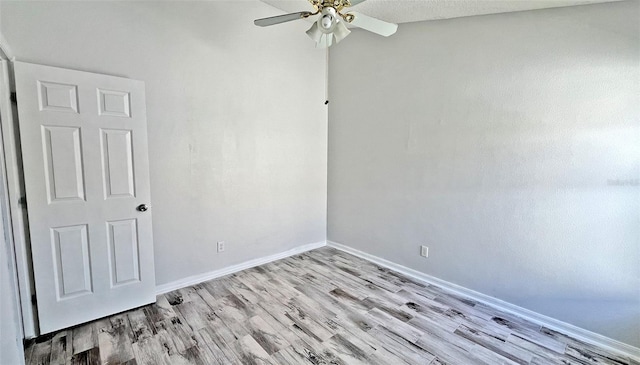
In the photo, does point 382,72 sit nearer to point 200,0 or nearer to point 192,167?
point 200,0

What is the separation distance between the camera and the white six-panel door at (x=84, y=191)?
2.06 metres

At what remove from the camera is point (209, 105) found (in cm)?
296

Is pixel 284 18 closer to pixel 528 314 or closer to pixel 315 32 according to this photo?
pixel 315 32

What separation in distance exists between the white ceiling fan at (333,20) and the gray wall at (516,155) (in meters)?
1.18

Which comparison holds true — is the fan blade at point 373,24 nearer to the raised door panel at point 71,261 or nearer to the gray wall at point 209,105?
the gray wall at point 209,105

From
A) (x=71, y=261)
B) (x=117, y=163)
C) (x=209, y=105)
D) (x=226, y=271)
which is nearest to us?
(x=71, y=261)

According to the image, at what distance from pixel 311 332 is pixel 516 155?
2340 mm

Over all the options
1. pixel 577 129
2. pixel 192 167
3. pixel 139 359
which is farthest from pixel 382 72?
pixel 139 359

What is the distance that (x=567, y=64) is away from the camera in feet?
7.23

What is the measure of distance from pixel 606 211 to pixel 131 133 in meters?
3.87

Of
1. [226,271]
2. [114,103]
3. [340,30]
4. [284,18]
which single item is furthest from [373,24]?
[226,271]

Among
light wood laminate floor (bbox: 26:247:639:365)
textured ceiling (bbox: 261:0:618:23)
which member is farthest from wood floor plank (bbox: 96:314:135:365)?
textured ceiling (bbox: 261:0:618:23)

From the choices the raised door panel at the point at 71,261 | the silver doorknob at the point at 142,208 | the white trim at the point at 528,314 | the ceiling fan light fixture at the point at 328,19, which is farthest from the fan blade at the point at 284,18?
the white trim at the point at 528,314

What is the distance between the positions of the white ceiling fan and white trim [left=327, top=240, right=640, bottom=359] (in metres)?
2.56
